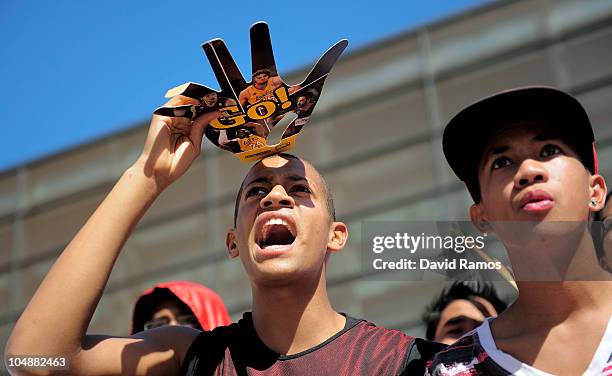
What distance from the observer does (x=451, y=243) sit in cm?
296

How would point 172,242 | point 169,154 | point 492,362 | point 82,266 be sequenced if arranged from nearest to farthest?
point 492,362, point 82,266, point 169,154, point 172,242

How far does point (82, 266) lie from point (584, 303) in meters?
1.49

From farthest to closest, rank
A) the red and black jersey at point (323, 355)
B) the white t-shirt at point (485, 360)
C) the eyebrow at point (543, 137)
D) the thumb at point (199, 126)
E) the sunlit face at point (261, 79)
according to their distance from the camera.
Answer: the thumb at point (199, 126), the sunlit face at point (261, 79), the red and black jersey at point (323, 355), the eyebrow at point (543, 137), the white t-shirt at point (485, 360)

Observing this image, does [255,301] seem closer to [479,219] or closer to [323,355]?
[323,355]

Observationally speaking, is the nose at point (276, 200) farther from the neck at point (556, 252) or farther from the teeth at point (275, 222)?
the neck at point (556, 252)

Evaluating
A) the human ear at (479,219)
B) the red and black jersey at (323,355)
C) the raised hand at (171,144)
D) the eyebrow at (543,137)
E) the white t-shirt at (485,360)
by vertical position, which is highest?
the raised hand at (171,144)

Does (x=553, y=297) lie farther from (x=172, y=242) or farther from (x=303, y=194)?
(x=172, y=242)

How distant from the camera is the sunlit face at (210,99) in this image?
9.99ft

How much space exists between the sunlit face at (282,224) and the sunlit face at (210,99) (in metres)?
0.31

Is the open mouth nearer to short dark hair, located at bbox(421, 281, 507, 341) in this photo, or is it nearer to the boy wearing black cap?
the boy wearing black cap

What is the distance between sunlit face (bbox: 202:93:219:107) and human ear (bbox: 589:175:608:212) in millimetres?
1203

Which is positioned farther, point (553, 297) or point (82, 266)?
point (82, 266)

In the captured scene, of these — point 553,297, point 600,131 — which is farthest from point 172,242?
point 553,297

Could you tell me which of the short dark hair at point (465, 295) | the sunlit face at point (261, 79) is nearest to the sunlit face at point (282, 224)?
the sunlit face at point (261, 79)
